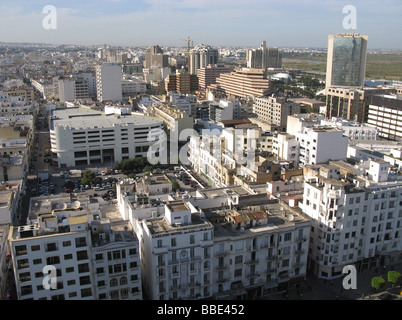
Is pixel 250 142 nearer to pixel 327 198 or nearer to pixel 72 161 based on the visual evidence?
pixel 327 198

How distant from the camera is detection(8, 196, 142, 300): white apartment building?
13.8 m

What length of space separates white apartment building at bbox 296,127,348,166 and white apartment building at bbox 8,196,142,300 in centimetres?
1648

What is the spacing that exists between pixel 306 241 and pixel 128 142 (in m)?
26.5

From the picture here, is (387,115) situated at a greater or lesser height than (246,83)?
lesser

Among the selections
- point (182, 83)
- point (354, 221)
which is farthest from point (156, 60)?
point (354, 221)

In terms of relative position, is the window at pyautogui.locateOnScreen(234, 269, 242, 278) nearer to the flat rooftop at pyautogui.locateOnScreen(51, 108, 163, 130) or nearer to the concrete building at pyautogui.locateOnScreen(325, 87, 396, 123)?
the flat rooftop at pyautogui.locateOnScreen(51, 108, 163, 130)

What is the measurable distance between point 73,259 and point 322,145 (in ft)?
63.2

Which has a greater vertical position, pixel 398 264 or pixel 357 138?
pixel 357 138

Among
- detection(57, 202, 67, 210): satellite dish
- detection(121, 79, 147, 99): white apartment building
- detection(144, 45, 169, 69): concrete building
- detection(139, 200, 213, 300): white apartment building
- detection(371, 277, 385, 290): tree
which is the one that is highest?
detection(144, 45, 169, 69): concrete building

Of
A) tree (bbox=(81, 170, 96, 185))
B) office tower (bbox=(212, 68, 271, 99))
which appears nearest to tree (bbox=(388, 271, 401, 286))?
tree (bbox=(81, 170, 96, 185))

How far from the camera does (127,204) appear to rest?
18.1 metres

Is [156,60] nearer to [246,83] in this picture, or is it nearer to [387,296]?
[246,83]

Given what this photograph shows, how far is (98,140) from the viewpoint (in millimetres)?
39719
